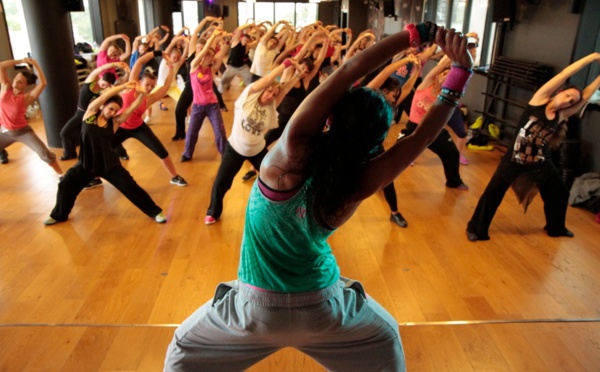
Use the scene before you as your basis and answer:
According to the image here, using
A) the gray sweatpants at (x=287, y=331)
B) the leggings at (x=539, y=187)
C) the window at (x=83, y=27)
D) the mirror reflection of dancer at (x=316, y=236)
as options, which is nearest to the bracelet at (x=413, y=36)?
the mirror reflection of dancer at (x=316, y=236)

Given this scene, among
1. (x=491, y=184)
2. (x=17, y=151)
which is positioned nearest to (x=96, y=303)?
(x=491, y=184)

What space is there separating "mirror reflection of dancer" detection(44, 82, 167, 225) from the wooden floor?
0.18 m

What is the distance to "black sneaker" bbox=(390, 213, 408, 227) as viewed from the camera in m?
4.07

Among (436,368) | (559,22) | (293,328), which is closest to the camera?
(293,328)

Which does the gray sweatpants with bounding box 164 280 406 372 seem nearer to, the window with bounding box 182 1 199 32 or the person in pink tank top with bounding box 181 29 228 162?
the person in pink tank top with bounding box 181 29 228 162

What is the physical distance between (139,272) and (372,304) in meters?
2.20

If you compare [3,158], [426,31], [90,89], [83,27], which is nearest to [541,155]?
[426,31]

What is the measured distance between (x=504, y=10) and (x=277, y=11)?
1578 centimetres

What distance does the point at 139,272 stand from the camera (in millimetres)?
3258

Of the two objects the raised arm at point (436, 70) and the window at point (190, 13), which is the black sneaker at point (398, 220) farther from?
the window at point (190, 13)

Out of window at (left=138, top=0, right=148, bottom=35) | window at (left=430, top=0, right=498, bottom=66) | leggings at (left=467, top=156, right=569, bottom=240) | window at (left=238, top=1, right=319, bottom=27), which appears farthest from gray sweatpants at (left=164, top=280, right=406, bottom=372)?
window at (left=238, top=1, right=319, bottom=27)

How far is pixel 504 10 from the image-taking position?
6.29 metres

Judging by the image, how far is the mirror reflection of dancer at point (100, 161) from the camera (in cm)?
369

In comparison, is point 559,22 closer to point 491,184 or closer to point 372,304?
point 491,184
